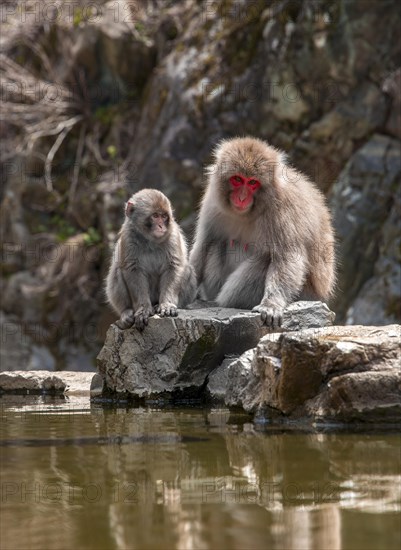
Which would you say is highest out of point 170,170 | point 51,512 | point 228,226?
point 170,170

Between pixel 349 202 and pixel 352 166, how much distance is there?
424 mm

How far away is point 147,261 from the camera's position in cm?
577

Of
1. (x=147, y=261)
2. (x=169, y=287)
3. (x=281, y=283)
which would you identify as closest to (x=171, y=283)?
(x=169, y=287)

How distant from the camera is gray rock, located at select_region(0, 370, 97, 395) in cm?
620

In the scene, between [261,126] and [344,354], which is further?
[261,126]

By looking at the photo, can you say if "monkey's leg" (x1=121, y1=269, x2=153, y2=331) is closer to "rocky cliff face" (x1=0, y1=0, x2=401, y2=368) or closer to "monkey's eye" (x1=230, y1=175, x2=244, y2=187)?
"monkey's eye" (x1=230, y1=175, x2=244, y2=187)

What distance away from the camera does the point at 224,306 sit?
5.93 m

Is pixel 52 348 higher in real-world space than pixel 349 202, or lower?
lower

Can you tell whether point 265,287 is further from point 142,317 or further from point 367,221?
point 367,221

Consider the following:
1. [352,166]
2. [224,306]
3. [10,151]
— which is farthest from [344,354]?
[10,151]

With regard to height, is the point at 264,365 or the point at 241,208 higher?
the point at 241,208

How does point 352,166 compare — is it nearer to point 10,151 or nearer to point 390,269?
point 390,269

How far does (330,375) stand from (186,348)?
1324 millimetres

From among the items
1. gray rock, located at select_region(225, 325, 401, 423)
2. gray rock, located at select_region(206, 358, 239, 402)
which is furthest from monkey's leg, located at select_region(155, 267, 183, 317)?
gray rock, located at select_region(225, 325, 401, 423)
